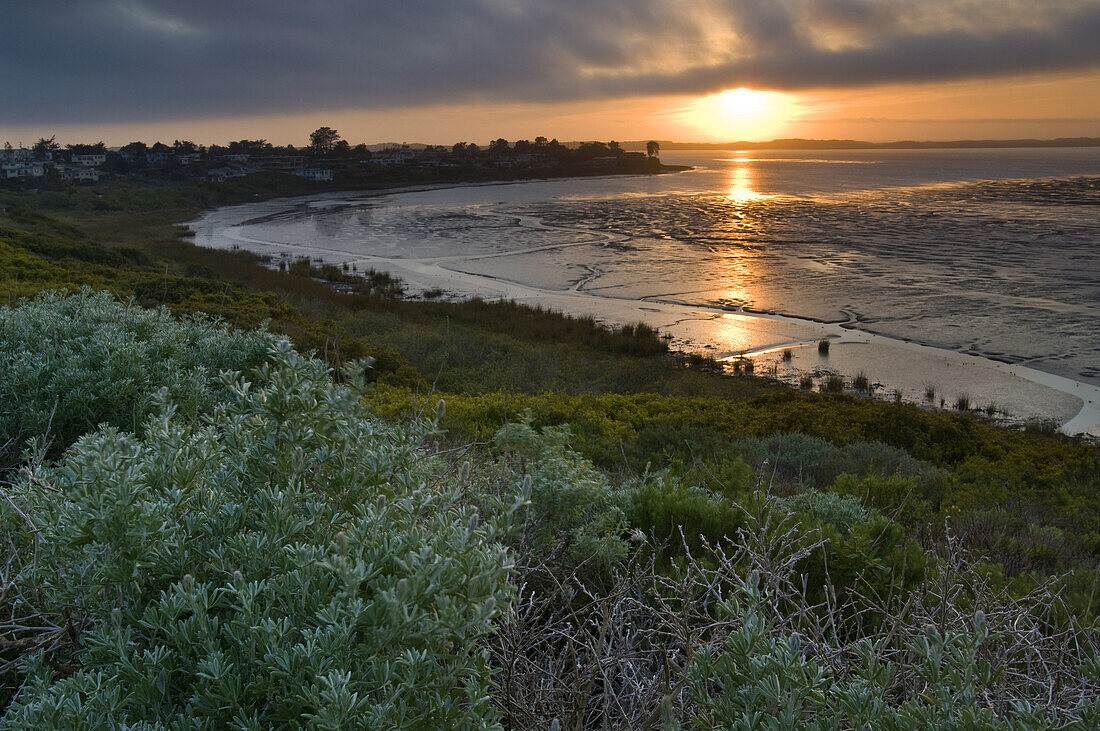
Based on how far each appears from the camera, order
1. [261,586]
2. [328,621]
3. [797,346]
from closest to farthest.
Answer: [328,621] < [261,586] < [797,346]

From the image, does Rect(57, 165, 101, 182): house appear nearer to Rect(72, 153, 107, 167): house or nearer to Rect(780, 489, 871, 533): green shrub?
Rect(72, 153, 107, 167): house

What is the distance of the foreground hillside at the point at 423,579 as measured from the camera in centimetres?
137

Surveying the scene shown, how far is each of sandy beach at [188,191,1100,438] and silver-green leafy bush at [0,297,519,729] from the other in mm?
14726

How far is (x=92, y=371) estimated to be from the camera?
14.2 ft

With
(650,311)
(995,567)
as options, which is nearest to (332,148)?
(650,311)

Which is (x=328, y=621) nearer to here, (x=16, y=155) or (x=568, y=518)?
(x=568, y=518)

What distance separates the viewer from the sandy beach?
14438mm

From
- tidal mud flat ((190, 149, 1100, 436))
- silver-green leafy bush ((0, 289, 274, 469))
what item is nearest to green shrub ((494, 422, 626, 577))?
silver-green leafy bush ((0, 289, 274, 469))

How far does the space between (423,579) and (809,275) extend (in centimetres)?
3024

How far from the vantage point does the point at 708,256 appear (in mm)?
35344

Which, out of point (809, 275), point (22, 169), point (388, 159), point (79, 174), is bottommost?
point (809, 275)

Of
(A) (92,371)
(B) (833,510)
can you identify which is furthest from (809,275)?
(A) (92,371)

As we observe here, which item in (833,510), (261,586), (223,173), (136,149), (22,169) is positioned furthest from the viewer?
(136,149)

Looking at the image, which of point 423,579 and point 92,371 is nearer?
point 423,579
